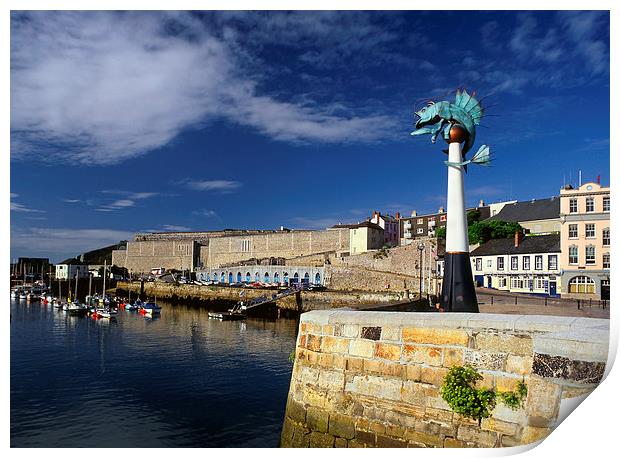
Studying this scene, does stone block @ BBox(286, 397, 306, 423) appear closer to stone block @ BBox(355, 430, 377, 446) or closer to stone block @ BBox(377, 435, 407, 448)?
stone block @ BBox(355, 430, 377, 446)

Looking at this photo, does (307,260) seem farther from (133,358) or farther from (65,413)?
(65,413)

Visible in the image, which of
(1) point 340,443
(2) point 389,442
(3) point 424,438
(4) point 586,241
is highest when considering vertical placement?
(4) point 586,241

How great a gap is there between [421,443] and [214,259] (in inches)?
2519

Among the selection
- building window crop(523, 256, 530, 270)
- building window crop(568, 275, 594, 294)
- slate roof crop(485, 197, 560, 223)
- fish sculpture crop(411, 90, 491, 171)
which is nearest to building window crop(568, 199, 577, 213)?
building window crop(568, 275, 594, 294)

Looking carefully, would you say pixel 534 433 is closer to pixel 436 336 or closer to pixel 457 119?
pixel 436 336

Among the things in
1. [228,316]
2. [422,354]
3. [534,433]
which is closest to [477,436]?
[534,433]

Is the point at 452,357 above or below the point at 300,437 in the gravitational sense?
above

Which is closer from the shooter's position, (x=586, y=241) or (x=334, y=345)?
(x=334, y=345)

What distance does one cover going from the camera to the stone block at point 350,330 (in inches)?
266

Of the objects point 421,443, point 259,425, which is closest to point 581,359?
point 421,443

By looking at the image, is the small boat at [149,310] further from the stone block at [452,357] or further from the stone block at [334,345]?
the stone block at [452,357]

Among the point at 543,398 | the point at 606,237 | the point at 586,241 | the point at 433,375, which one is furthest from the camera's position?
the point at 586,241

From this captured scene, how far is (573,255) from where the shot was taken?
71.7 feet

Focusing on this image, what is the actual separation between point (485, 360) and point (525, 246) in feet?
84.5
